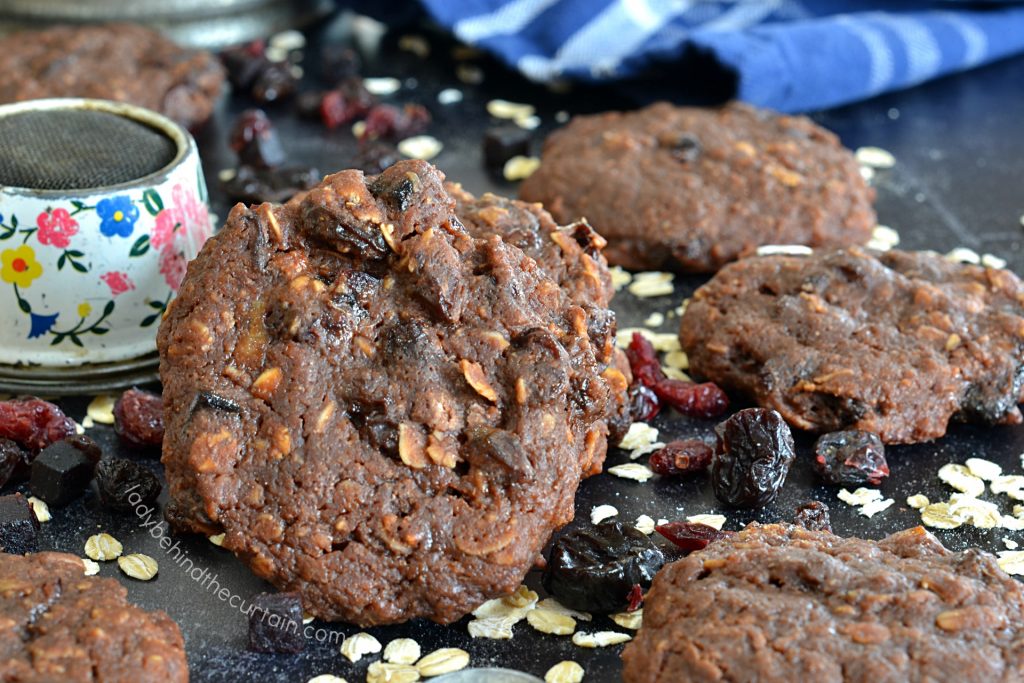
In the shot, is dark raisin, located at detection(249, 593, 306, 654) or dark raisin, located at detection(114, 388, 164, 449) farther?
dark raisin, located at detection(114, 388, 164, 449)

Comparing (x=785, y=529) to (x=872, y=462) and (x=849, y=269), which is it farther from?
(x=849, y=269)

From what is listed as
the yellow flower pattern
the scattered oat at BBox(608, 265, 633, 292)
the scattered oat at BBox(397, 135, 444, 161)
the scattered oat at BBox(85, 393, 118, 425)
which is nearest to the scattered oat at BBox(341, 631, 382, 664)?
the scattered oat at BBox(85, 393, 118, 425)

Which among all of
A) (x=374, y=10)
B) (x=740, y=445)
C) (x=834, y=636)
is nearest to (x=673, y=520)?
(x=740, y=445)

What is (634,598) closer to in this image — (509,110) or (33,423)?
(33,423)

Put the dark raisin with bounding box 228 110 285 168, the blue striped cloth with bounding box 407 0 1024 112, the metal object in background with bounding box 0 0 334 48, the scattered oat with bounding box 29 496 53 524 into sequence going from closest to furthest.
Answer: the scattered oat with bounding box 29 496 53 524 → the dark raisin with bounding box 228 110 285 168 → the blue striped cloth with bounding box 407 0 1024 112 → the metal object in background with bounding box 0 0 334 48

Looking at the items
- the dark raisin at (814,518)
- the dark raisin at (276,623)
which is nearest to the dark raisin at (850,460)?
the dark raisin at (814,518)

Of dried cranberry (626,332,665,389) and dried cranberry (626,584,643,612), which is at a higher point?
dried cranberry (626,584,643,612)

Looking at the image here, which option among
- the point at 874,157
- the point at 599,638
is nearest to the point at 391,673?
the point at 599,638

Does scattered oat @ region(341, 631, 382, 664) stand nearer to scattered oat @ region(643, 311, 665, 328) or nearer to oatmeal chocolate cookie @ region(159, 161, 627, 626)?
oatmeal chocolate cookie @ region(159, 161, 627, 626)
